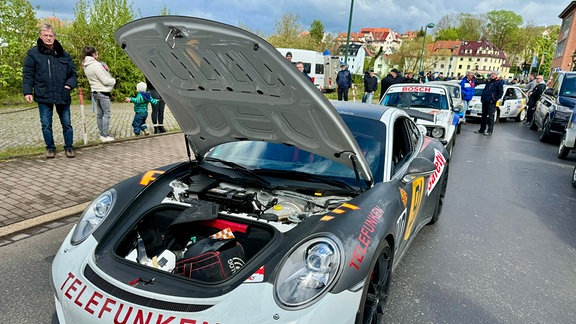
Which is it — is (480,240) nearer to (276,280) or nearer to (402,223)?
(402,223)

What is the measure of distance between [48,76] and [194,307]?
5608 mm

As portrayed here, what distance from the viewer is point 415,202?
329cm

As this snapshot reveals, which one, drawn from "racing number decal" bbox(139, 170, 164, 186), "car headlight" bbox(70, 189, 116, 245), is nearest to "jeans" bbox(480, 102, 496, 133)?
"racing number decal" bbox(139, 170, 164, 186)

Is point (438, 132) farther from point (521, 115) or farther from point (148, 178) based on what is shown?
point (521, 115)

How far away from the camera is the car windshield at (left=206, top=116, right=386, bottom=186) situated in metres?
2.92

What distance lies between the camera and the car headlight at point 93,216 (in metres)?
2.45

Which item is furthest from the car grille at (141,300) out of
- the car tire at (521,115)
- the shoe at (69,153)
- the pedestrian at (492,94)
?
the car tire at (521,115)

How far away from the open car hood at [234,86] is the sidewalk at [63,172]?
2.42 meters

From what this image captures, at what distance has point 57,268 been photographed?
2.24 metres

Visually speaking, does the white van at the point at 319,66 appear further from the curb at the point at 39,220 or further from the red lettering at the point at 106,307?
the red lettering at the point at 106,307

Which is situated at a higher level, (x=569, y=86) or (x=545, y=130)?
(x=569, y=86)

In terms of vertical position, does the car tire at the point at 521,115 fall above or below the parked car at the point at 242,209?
below

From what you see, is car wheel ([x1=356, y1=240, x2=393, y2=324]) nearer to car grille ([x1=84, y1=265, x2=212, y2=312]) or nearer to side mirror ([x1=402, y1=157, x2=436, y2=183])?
side mirror ([x1=402, y1=157, x2=436, y2=183])

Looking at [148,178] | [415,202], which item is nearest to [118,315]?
[148,178]
